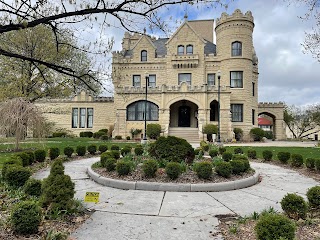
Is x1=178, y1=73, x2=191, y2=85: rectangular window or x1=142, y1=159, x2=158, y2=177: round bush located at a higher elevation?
x1=178, y1=73, x2=191, y2=85: rectangular window

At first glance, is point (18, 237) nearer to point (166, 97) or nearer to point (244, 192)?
point (244, 192)

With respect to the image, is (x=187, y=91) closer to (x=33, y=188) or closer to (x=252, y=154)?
(x=252, y=154)

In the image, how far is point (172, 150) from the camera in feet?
30.9

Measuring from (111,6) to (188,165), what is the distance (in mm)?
6144

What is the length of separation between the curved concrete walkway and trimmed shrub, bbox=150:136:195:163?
251 centimetres

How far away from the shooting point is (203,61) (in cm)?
3488

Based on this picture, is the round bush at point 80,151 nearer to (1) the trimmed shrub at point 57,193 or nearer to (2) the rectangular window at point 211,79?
(1) the trimmed shrub at point 57,193

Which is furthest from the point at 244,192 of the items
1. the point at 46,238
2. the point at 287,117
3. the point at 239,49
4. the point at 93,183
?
the point at 287,117

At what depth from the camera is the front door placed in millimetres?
34469

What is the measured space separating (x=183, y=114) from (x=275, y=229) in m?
31.2

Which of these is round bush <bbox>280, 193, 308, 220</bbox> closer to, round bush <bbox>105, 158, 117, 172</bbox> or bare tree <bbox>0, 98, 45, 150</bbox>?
round bush <bbox>105, 158, 117, 172</bbox>

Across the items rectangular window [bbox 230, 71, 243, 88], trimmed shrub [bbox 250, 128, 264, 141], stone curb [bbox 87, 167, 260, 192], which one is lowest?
stone curb [bbox 87, 167, 260, 192]

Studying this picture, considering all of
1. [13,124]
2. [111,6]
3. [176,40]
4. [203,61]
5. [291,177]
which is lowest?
[291,177]

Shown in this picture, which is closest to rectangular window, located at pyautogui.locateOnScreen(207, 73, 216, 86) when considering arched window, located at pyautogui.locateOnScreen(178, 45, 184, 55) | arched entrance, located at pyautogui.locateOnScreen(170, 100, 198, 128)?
arched entrance, located at pyautogui.locateOnScreen(170, 100, 198, 128)
